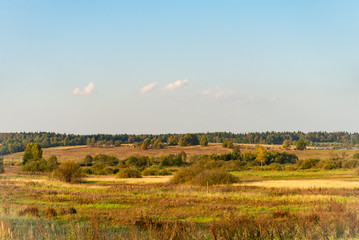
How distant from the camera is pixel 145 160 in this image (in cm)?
8762

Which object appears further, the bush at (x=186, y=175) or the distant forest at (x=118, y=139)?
the distant forest at (x=118, y=139)

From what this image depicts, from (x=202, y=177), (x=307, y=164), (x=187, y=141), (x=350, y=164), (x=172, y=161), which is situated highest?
(x=187, y=141)

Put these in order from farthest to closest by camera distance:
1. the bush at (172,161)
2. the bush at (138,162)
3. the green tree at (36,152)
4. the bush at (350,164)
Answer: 1. the bush at (172,161)
2. the bush at (138,162)
3. the green tree at (36,152)
4. the bush at (350,164)

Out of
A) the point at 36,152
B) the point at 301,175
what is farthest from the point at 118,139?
the point at 301,175

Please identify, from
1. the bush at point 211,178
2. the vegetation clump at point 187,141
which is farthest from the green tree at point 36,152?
the vegetation clump at point 187,141

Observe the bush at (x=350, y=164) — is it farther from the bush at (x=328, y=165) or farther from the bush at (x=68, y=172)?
the bush at (x=68, y=172)

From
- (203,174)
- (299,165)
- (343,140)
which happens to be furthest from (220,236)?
(343,140)

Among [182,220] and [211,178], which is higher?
[182,220]

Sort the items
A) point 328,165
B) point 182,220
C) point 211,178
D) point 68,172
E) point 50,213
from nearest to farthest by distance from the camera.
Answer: point 182,220 → point 50,213 → point 211,178 → point 68,172 → point 328,165

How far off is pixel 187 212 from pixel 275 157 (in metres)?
77.3

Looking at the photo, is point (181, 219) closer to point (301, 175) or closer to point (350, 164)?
point (301, 175)

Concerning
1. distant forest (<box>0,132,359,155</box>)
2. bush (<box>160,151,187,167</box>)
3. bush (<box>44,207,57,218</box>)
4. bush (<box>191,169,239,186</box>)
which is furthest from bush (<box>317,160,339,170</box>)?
distant forest (<box>0,132,359,155</box>)

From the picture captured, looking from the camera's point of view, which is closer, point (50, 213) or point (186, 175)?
point (50, 213)

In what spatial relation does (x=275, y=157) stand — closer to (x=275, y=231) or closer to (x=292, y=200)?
(x=292, y=200)
